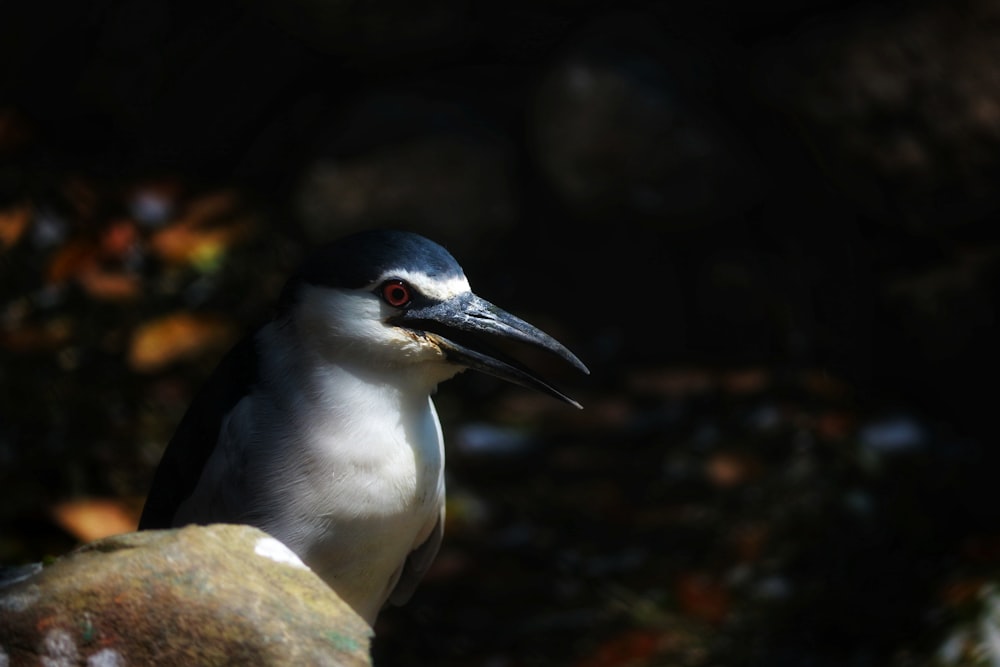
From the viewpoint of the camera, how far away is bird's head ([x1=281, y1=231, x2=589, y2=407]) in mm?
2539

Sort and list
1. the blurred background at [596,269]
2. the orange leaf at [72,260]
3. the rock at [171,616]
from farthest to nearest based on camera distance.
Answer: the orange leaf at [72,260] → the blurred background at [596,269] → the rock at [171,616]

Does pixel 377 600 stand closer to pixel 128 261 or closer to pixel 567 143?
pixel 567 143

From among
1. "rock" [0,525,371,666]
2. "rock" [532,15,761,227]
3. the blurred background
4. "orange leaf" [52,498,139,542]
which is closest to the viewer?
"rock" [0,525,371,666]

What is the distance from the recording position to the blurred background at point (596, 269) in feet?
14.3

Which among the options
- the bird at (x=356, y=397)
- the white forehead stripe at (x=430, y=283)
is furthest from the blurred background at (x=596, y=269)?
the white forehead stripe at (x=430, y=283)

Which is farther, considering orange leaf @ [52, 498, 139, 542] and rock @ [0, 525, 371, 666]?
orange leaf @ [52, 498, 139, 542]

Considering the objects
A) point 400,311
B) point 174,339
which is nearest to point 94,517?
point 174,339

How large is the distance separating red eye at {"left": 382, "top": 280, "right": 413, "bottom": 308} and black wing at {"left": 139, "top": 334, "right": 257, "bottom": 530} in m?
0.37

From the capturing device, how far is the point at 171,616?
1.89 m

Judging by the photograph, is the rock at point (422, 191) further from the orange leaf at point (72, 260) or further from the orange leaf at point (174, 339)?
the orange leaf at point (72, 260)

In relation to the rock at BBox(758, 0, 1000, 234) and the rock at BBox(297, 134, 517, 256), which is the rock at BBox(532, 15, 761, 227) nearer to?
the rock at BBox(297, 134, 517, 256)

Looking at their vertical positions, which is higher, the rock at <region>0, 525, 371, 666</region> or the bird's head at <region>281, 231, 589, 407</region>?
the bird's head at <region>281, 231, 589, 407</region>

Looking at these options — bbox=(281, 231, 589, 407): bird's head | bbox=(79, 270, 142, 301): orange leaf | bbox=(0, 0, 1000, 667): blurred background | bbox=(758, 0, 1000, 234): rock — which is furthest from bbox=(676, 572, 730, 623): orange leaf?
bbox=(79, 270, 142, 301): orange leaf

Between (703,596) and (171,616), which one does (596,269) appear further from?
(171,616)
